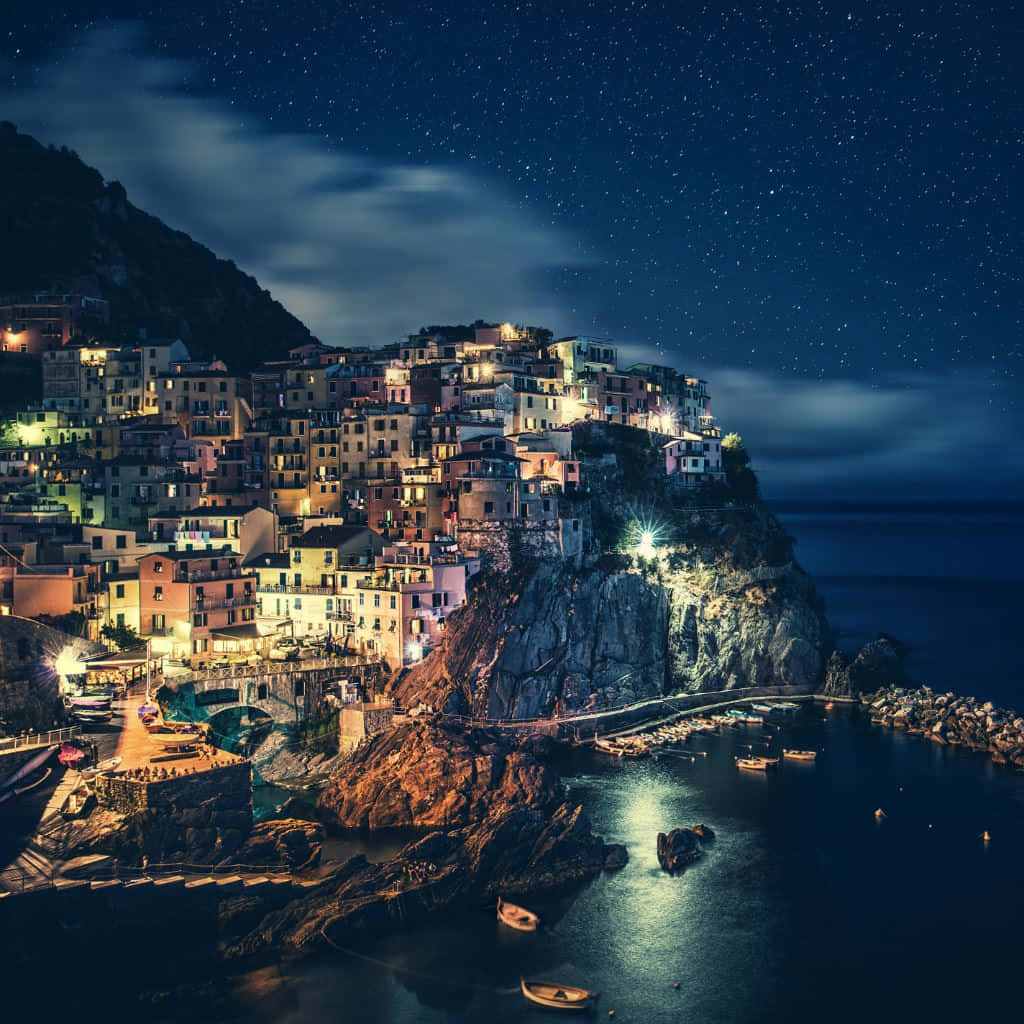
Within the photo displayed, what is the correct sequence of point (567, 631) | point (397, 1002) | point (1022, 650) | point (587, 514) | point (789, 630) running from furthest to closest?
point (1022, 650)
point (789, 630)
point (587, 514)
point (567, 631)
point (397, 1002)

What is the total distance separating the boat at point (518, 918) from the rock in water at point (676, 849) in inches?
275

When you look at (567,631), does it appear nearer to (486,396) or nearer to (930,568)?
(486,396)

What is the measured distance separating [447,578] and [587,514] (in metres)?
12.6

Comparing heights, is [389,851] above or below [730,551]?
below

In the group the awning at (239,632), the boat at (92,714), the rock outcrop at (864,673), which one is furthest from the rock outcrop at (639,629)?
the boat at (92,714)

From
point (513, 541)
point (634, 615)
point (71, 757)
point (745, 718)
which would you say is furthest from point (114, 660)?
point (745, 718)

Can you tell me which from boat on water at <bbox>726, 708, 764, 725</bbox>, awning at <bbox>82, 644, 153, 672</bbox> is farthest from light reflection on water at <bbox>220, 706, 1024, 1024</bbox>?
awning at <bbox>82, 644, 153, 672</bbox>

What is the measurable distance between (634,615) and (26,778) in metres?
34.1

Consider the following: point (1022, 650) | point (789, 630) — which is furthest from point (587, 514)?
point (1022, 650)

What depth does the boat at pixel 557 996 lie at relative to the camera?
31.8m

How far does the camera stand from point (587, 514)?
212ft

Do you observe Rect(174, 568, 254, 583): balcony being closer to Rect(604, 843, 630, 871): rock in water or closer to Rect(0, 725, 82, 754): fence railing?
Rect(0, 725, 82, 754): fence railing

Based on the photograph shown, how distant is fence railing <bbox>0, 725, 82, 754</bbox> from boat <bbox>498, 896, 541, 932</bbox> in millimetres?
17593

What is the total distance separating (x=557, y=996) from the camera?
105 feet
